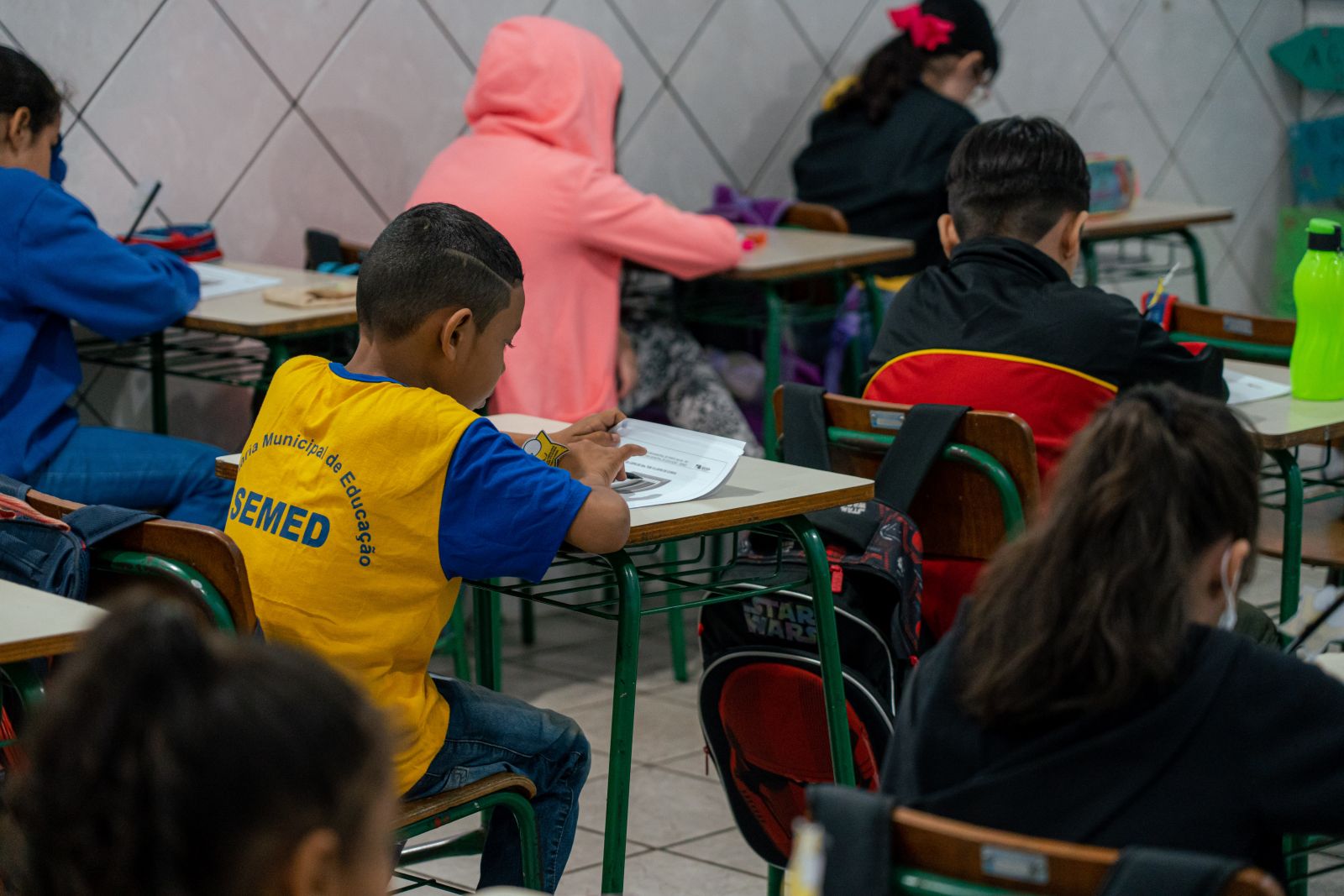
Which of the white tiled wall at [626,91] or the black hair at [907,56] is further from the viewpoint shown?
the black hair at [907,56]

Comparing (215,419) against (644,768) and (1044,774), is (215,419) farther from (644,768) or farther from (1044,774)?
(1044,774)

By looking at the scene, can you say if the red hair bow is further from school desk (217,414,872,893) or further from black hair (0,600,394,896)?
black hair (0,600,394,896)

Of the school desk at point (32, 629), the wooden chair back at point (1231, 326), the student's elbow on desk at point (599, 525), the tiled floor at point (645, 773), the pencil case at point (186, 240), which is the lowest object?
the tiled floor at point (645, 773)

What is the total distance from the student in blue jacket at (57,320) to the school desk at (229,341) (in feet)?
0.54

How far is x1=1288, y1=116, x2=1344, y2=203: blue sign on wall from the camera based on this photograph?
648 cm

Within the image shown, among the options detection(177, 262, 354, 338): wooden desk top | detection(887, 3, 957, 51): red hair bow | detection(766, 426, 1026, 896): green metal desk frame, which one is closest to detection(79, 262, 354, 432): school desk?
detection(177, 262, 354, 338): wooden desk top

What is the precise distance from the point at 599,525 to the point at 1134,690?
74 cm

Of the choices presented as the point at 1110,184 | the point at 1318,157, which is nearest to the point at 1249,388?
the point at 1110,184

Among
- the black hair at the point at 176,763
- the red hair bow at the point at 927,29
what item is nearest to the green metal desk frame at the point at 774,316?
the red hair bow at the point at 927,29

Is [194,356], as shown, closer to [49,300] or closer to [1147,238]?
[49,300]

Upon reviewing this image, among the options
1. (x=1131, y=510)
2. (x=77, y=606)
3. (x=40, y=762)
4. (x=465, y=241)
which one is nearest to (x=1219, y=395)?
(x=465, y=241)

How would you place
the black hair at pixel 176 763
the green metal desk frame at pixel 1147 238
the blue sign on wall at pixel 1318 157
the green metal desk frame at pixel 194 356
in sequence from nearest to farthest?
the black hair at pixel 176 763 → the green metal desk frame at pixel 194 356 → the green metal desk frame at pixel 1147 238 → the blue sign on wall at pixel 1318 157

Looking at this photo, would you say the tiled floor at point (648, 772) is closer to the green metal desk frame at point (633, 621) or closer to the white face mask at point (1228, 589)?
the green metal desk frame at point (633, 621)

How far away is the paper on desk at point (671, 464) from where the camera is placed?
2078 mm
